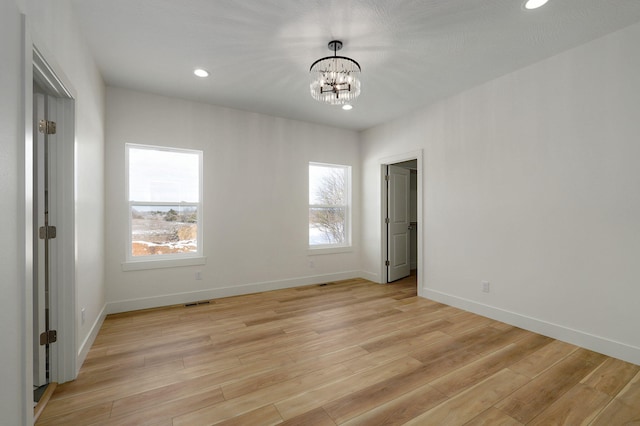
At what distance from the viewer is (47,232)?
2061mm

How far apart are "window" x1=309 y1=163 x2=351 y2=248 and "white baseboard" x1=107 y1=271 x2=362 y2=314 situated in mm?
581

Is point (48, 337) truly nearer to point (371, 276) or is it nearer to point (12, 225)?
point (12, 225)

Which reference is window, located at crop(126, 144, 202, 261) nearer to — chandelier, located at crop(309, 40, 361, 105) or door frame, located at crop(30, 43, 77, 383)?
door frame, located at crop(30, 43, 77, 383)

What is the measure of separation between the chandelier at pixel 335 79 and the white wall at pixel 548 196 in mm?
1870

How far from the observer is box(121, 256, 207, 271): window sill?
11.9ft

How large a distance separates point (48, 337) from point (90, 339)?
63 cm

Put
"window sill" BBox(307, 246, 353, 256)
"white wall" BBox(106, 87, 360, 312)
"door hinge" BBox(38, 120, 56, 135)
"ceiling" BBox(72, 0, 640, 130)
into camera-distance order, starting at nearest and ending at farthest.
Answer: "door hinge" BBox(38, 120, 56, 135) < "ceiling" BBox(72, 0, 640, 130) < "white wall" BBox(106, 87, 360, 312) < "window sill" BBox(307, 246, 353, 256)

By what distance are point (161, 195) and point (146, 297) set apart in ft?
4.37

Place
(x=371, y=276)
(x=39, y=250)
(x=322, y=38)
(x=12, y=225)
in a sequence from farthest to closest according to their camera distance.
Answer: (x=371, y=276), (x=322, y=38), (x=39, y=250), (x=12, y=225)

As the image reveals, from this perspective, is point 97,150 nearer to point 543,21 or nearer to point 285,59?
point 285,59

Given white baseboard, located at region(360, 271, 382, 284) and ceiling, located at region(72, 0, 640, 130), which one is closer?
ceiling, located at region(72, 0, 640, 130)

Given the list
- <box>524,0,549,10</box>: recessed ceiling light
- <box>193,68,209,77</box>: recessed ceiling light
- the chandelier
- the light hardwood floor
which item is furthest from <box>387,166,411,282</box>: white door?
<box>193,68,209,77</box>: recessed ceiling light

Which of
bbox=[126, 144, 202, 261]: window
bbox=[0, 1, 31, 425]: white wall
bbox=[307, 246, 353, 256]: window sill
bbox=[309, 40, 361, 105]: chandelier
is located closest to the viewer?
bbox=[0, 1, 31, 425]: white wall

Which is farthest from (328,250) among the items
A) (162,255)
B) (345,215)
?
(162,255)
